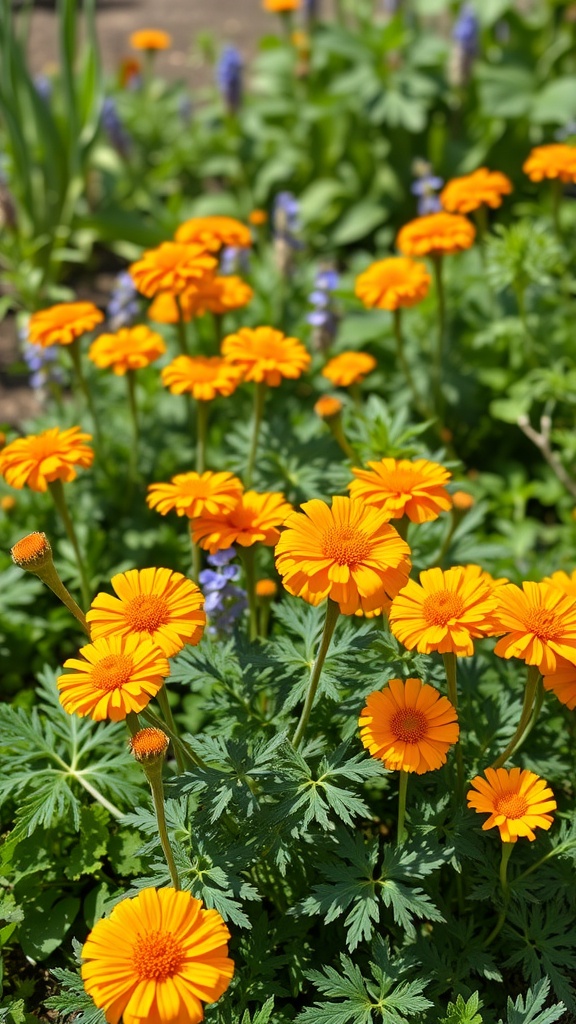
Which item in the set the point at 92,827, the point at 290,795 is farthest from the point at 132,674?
the point at 92,827

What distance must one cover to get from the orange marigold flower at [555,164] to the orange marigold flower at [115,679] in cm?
214

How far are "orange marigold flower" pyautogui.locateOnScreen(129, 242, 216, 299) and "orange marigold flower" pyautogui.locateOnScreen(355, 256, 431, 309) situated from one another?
0.49 m

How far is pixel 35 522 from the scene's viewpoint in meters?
3.12

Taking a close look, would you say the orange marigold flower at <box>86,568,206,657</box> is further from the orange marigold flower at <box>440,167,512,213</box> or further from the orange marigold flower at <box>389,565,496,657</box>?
the orange marigold flower at <box>440,167,512,213</box>

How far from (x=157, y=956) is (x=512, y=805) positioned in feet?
2.26

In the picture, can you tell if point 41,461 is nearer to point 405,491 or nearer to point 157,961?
point 405,491

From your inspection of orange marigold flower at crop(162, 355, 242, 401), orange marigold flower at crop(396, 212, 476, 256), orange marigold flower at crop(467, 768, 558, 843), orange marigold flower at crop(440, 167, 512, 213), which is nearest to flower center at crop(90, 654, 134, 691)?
orange marigold flower at crop(467, 768, 558, 843)

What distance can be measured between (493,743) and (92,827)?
0.92 meters

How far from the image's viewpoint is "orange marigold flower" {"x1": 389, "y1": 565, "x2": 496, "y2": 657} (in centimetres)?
167

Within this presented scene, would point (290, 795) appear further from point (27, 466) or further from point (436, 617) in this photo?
point (27, 466)

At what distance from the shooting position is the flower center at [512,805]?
1729mm

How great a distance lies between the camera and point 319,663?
70.3 inches

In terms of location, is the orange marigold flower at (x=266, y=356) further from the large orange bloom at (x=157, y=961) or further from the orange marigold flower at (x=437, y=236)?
the large orange bloom at (x=157, y=961)

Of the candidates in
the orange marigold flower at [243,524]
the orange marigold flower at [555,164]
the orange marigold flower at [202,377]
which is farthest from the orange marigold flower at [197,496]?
the orange marigold flower at [555,164]
